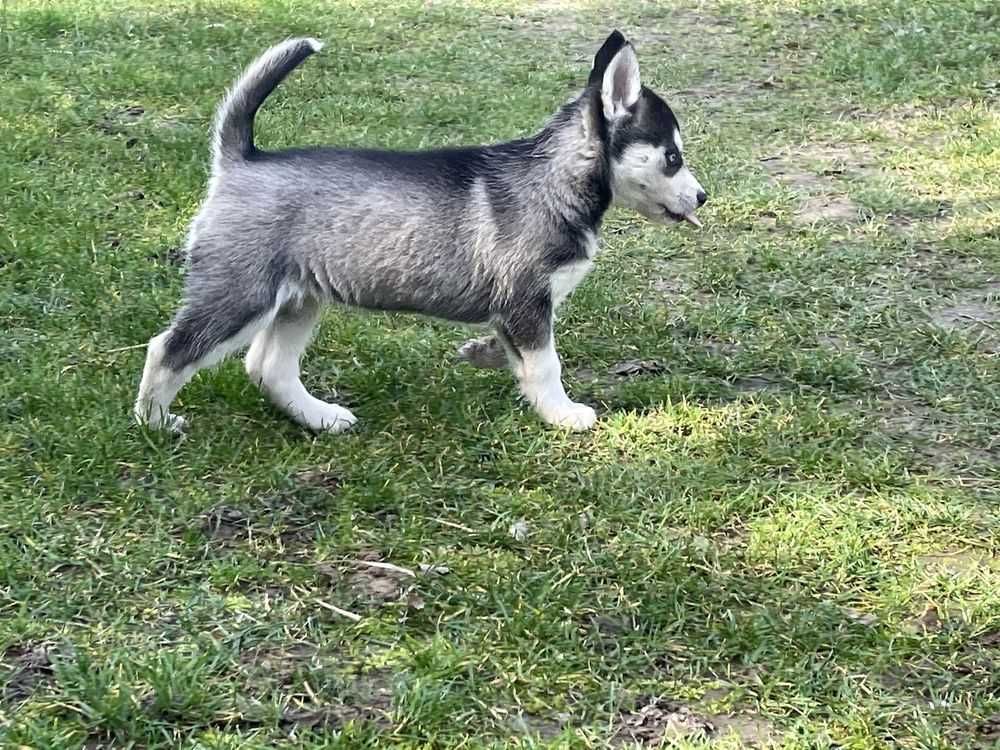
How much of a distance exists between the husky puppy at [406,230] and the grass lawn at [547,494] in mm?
254

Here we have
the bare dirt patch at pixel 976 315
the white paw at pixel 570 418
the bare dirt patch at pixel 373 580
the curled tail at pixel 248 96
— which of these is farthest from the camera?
the bare dirt patch at pixel 976 315

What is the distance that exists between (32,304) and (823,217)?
4.03 m

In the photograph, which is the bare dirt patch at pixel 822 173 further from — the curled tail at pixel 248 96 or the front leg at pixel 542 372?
the curled tail at pixel 248 96

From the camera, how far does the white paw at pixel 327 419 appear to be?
429cm

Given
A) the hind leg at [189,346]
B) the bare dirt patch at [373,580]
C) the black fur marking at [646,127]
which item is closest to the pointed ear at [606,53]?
the black fur marking at [646,127]

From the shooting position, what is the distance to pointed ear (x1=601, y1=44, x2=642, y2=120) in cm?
412

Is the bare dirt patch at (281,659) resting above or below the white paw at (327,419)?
above

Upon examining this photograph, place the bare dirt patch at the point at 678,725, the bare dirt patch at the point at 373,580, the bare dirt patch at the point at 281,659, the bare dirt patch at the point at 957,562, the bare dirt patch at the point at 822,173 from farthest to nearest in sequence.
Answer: the bare dirt patch at the point at 822,173 < the bare dirt patch at the point at 957,562 < the bare dirt patch at the point at 373,580 < the bare dirt patch at the point at 281,659 < the bare dirt patch at the point at 678,725

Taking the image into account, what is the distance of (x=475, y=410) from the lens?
4457 millimetres

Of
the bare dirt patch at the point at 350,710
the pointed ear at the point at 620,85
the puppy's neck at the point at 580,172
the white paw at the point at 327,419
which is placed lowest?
the white paw at the point at 327,419

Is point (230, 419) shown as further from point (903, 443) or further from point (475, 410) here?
point (903, 443)

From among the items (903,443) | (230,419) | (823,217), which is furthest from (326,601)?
(823,217)

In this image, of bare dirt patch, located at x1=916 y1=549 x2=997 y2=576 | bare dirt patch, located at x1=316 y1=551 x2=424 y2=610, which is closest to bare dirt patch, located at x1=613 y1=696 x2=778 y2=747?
bare dirt patch, located at x1=316 y1=551 x2=424 y2=610

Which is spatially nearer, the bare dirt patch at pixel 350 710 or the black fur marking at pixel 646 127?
the bare dirt patch at pixel 350 710
